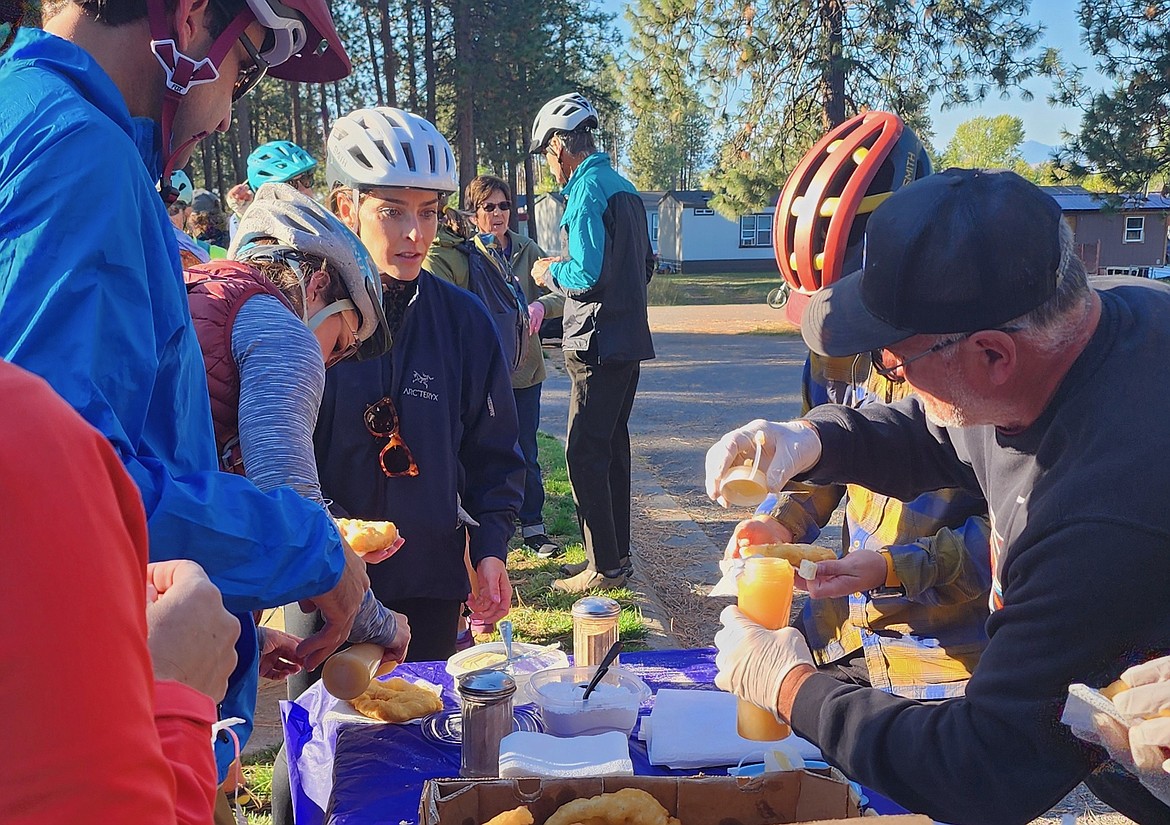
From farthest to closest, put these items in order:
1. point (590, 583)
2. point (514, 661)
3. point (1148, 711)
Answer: point (590, 583)
point (514, 661)
point (1148, 711)

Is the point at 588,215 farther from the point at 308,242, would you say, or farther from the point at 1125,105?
the point at 1125,105

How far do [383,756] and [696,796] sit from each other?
3.09 ft

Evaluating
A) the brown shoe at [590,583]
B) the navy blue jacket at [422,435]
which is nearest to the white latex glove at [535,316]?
the brown shoe at [590,583]

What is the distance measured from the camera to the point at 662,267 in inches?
2376

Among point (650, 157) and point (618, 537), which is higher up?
point (650, 157)

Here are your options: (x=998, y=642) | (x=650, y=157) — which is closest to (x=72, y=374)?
(x=998, y=642)

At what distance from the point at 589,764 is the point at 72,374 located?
151 cm

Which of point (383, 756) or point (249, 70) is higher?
point (249, 70)

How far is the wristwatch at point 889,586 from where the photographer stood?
9.18ft

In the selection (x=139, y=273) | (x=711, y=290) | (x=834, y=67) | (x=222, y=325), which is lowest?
(x=711, y=290)

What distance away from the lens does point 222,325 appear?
6.89 ft

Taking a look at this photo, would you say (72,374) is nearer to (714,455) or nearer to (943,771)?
(943,771)

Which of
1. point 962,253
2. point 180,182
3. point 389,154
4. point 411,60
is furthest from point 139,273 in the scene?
point 411,60

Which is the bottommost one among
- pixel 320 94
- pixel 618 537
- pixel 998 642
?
pixel 618 537
